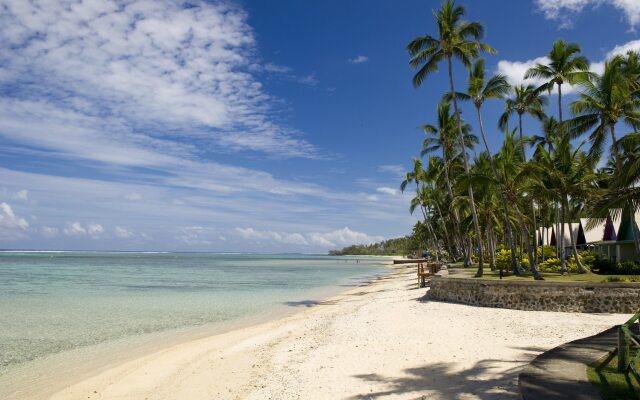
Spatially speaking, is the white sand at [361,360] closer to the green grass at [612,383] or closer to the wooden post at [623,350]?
the green grass at [612,383]

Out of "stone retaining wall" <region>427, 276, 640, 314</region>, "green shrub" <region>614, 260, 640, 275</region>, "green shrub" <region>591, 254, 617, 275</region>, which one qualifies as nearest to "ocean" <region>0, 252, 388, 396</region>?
"stone retaining wall" <region>427, 276, 640, 314</region>

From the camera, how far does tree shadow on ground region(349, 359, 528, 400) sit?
6.98 meters

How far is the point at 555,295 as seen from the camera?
14.3m

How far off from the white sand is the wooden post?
5.20ft

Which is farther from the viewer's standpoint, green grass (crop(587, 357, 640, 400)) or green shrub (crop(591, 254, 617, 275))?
green shrub (crop(591, 254, 617, 275))

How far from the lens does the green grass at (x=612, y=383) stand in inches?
220

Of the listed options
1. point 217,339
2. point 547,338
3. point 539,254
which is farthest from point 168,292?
point 539,254

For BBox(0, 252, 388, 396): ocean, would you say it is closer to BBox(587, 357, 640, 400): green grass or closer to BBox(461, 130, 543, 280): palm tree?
BBox(461, 130, 543, 280): palm tree

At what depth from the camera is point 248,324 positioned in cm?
1703

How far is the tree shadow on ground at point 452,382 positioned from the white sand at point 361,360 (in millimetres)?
17

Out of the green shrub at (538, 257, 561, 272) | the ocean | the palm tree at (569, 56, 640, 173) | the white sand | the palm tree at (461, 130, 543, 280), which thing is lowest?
the ocean

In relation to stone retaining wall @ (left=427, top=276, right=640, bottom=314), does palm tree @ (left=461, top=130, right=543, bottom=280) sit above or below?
above

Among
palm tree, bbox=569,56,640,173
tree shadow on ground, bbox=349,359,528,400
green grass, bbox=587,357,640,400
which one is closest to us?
green grass, bbox=587,357,640,400

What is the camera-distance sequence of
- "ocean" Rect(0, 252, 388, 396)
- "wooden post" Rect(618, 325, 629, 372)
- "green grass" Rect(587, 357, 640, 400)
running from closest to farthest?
"green grass" Rect(587, 357, 640, 400) → "wooden post" Rect(618, 325, 629, 372) → "ocean" Rect(0, 252, 388, 396)
